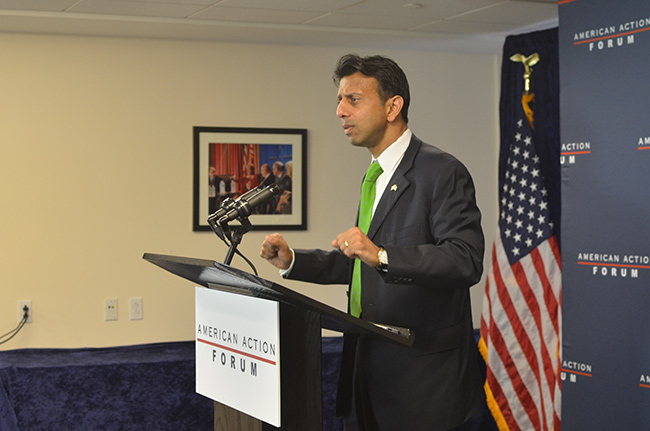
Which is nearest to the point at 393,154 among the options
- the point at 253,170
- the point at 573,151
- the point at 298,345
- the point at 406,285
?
the point at 406,285

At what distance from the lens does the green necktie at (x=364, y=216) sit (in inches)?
88.7

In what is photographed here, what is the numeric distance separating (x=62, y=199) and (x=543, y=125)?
105 inches

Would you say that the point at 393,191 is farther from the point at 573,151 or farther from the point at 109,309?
the point at 109,309

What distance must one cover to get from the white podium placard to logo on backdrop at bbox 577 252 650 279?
55.9 inches

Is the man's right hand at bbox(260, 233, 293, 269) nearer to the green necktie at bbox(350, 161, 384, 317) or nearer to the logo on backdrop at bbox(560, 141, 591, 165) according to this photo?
the green necktie at bbox(350, 161, 384, 317)

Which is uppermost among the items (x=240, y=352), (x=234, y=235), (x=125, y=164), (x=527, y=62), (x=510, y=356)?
(x=527, y=62)

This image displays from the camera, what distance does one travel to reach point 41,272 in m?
4.18

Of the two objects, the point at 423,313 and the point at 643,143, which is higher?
the point at 643,143

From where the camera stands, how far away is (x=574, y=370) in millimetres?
2820

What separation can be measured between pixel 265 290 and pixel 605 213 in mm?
1509

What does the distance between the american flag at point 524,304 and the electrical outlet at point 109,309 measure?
2.07 metres

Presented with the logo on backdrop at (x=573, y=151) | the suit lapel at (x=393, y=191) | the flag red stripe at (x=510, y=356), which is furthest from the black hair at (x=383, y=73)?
the flag red stripe at (x=510, y=356)

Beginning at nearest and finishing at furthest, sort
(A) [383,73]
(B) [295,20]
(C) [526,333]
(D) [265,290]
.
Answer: (D) [265,290], (A) [383,73], (B) [295,20], (C) [526,333]

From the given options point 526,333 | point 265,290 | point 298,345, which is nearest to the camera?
point 265,290
